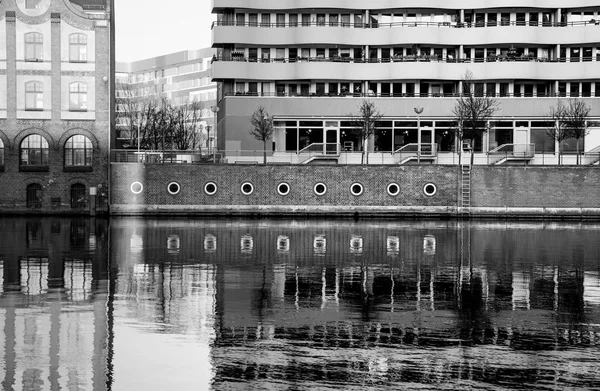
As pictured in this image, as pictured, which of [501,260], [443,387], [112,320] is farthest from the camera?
[501,260]

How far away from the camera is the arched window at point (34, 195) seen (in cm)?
6550

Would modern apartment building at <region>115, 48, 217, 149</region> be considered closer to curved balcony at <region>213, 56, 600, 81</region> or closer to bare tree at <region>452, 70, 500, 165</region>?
curved balcony at <region>213, 56, 600, 81</region>

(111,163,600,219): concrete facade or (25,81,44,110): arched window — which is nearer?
(111,163,600,219): concrete facade

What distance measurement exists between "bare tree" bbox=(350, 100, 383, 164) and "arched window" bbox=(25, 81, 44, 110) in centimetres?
2166

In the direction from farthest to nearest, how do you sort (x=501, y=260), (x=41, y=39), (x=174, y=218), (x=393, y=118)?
(x=393, y=118) → (x=41, y=39) → (x=174, y=218) → (x=501, y=260)

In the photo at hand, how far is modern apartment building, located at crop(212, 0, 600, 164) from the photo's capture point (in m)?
78.2

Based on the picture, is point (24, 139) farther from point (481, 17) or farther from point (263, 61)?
point (481, 17)

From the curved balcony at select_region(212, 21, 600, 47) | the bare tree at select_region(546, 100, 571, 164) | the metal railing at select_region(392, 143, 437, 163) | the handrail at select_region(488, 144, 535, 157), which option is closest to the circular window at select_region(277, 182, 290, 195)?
the metal railing at select_region(392, 143, 437, 163)

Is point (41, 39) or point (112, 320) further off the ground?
point (41, 39)

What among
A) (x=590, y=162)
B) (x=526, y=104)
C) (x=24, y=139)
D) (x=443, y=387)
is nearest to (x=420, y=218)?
(x=590, y=162)

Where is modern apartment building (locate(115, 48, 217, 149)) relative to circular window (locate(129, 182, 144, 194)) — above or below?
above

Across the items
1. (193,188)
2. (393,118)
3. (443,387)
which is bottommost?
(443,387)

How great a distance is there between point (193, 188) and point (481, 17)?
29.5 meters

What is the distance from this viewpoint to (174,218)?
6238cm
